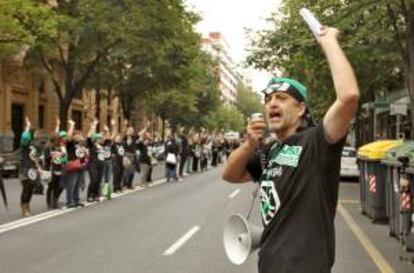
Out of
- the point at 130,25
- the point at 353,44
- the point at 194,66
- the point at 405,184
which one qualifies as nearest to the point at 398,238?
the point at 405,184

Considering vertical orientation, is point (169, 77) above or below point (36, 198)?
above

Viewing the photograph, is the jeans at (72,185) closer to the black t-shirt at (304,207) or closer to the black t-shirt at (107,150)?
the black t-shirt at (107,150)

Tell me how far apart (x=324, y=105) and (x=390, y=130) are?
46.8 feet

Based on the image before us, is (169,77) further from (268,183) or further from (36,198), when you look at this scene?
(268,183)

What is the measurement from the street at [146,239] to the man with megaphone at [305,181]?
18.0 feet

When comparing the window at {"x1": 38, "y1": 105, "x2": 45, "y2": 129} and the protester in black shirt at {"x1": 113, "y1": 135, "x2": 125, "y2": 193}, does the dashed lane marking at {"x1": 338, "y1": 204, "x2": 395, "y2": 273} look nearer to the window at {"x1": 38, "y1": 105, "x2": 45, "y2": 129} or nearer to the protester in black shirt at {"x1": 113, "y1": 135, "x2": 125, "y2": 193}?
the protester in black shirt at {"x1": 113, "y1": 135, "x2": 125, "y2": 193}

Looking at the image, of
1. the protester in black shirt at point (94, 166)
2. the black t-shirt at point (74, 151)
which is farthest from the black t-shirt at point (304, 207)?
the protester in black shirt at point (94, 166)

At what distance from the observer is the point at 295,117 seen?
11.7ft

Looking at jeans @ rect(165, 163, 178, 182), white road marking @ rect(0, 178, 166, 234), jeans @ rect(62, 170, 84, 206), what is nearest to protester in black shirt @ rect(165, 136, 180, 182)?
jeans @ rect(165, 163, 178, 182)

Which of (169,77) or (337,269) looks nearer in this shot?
(337,269)

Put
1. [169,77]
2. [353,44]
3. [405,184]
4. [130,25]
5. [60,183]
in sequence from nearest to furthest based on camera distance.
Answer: [405,184]
[60,183]
[353,44]
[130,25]
[169,77]

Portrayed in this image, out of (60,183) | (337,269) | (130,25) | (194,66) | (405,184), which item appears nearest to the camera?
(337,269)

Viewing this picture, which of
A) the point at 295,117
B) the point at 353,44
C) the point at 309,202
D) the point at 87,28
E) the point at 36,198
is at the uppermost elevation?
the point at 87,28

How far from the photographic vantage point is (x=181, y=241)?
11359 mm
